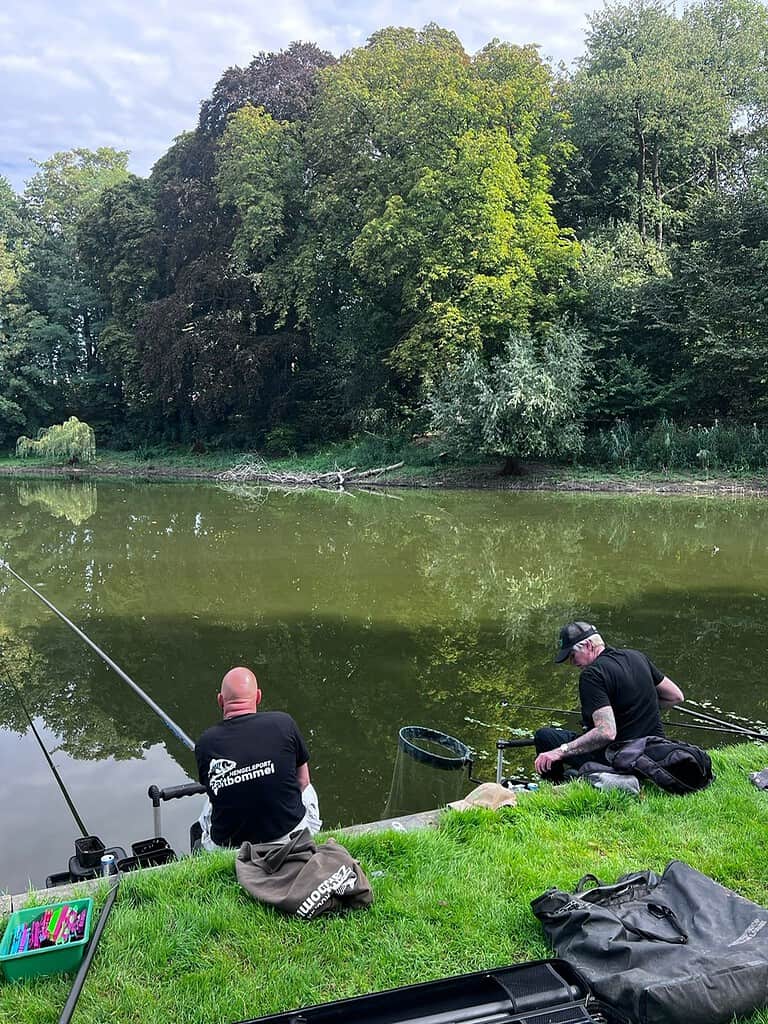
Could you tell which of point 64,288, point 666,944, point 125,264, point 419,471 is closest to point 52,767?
point 666,944

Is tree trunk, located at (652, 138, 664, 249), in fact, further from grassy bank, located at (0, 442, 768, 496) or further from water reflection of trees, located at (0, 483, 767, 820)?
water reflection of trees, located at (0, 483, 767, 820)

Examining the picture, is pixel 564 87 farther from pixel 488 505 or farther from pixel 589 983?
pixel 589 983

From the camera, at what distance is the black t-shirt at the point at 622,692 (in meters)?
3.71

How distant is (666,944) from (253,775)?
60.7 inches

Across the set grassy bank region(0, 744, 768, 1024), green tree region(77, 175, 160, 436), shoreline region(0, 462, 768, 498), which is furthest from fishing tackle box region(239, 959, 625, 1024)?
green tree region(77, 175, 160, 436)

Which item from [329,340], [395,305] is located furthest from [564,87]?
[329,340]

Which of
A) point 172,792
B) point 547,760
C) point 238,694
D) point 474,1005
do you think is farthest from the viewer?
point 547,760

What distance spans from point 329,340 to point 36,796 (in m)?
24.5

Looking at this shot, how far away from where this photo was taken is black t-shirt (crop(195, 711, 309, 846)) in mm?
2988

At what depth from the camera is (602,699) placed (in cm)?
368

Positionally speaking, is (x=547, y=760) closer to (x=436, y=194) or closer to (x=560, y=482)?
(x=560, y=482)

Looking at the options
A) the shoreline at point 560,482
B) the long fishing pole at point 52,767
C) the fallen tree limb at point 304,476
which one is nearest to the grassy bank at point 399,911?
the long fishing pole at point 52,767

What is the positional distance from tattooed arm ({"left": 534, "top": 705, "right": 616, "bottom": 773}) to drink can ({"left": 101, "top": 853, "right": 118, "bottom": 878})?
206 cm

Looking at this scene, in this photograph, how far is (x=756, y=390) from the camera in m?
21.4
